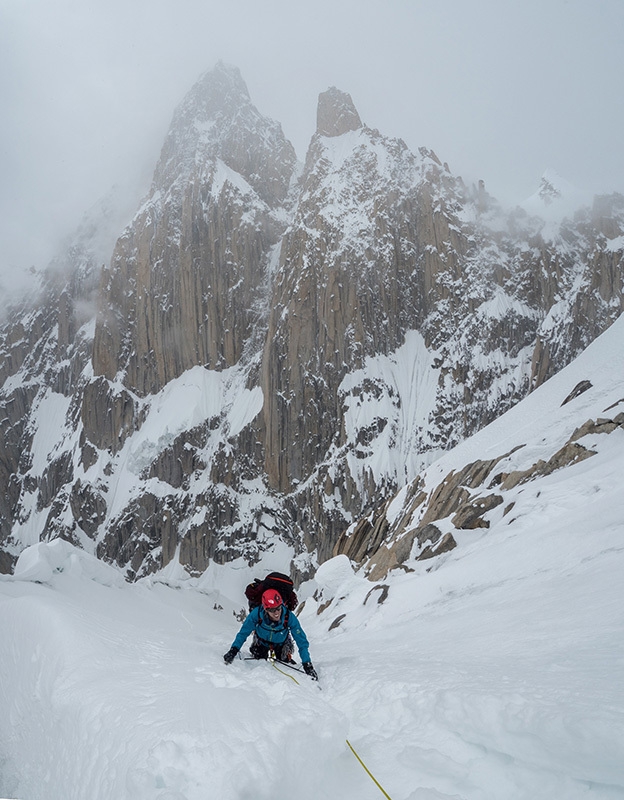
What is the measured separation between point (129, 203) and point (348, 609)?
472ft

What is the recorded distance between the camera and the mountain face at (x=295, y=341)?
6900cm

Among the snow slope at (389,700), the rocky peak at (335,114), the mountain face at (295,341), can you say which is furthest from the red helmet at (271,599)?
the rocky peak at (335,114)

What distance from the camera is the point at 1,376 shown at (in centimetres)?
12738

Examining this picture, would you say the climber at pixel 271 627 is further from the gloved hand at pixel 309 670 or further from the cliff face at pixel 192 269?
the cliff face at pixel 192 269

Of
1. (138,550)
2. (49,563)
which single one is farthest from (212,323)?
(49,563)

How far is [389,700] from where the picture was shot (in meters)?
4.25

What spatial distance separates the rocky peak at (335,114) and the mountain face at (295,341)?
444 mm

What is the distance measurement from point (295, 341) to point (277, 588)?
72.4 m

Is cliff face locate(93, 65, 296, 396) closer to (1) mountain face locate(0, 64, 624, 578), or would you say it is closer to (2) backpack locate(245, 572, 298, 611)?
(1) mountain face locate(0, 64, 624, 578)

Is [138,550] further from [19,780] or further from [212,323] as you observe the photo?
[19,780]

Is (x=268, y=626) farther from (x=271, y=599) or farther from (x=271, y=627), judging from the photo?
(x=271, y=599)

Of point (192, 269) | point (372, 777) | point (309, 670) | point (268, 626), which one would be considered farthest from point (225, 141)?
point (372, 777)

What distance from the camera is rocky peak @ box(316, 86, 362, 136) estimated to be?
98.1 metres

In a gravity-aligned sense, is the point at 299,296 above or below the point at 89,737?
above
